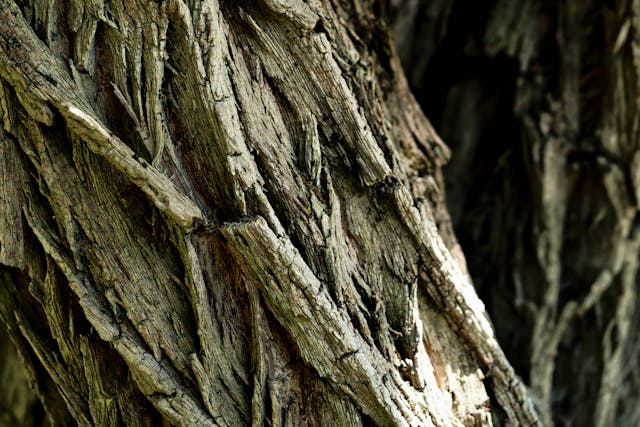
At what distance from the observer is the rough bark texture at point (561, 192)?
1.69 metres

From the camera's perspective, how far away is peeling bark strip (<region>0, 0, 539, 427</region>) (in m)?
1.05

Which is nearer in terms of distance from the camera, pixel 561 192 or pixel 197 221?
pixel 197 221

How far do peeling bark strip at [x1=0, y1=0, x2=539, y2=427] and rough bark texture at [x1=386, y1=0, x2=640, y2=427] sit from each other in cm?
69

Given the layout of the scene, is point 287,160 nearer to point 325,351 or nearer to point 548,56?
point 325,351

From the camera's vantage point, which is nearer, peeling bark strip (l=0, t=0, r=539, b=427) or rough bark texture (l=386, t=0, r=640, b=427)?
peeling bark strip (l=0, t=0, r=539, b=427)

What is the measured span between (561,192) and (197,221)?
1086 millimetres

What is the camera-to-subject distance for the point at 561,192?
69.0 inches

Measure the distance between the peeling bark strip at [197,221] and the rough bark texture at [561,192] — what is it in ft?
2.27

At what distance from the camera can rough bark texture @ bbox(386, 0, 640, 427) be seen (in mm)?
1691

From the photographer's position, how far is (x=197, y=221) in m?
1.05

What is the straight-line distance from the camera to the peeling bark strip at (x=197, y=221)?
1.05m

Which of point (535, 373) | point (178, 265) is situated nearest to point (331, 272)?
point (178, 265)

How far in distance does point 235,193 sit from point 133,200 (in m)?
0.17

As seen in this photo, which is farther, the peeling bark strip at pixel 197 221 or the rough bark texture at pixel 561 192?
the rough bark texture at pixel 561 192
